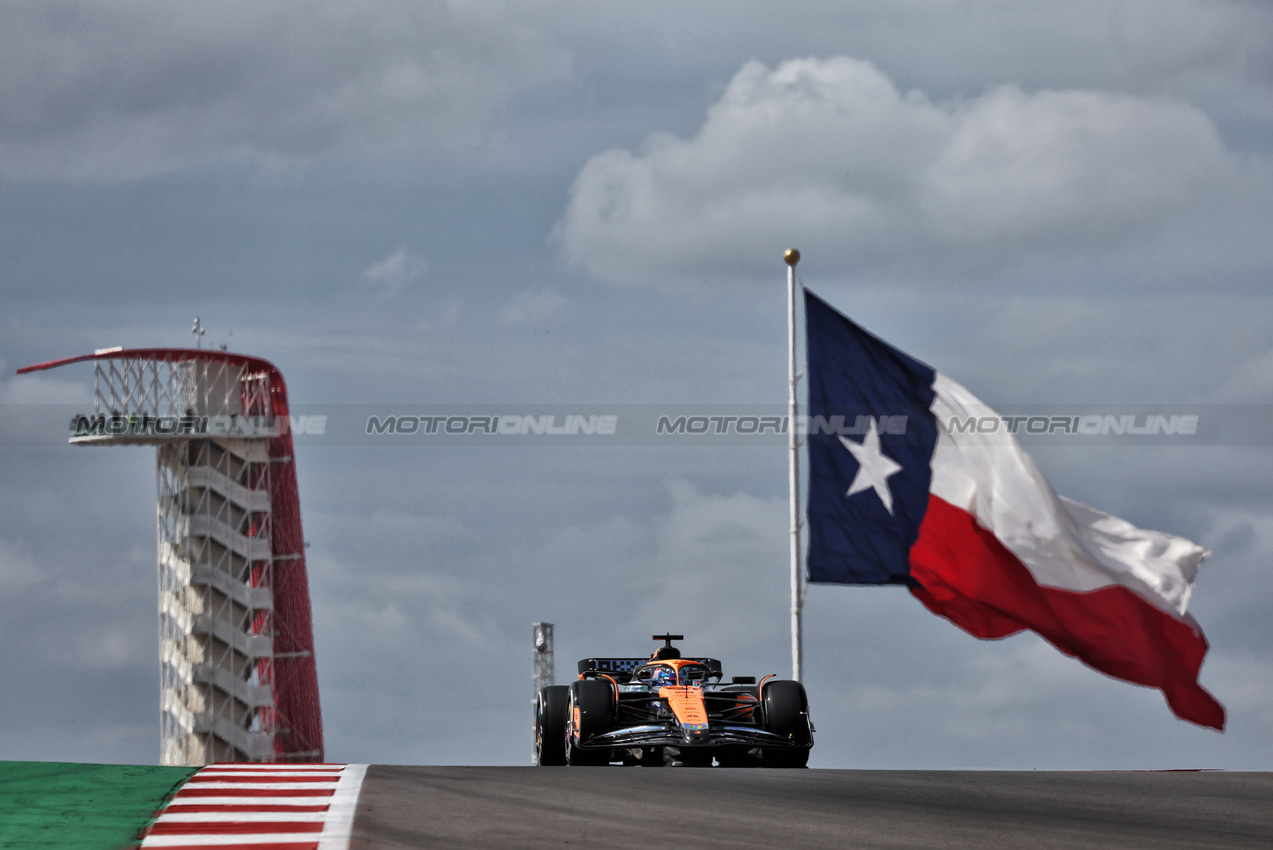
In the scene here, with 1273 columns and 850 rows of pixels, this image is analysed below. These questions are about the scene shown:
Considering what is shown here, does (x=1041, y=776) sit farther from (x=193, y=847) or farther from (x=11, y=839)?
(x=11, y=839)

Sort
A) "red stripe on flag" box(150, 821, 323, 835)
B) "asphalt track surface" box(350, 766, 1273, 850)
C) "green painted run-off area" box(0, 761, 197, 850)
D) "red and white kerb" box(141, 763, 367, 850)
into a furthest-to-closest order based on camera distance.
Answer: "red stripe on flag" box(150, 821, 323, 835) < "asphalt track surface" box(350, 766, 1273, 850) < "green painted run-off area" box(0, 761, 197, 850) < "red and white kerb" box(141, 763, 367, 850)

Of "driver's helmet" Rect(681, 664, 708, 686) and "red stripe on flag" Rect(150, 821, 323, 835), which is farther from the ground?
"driver's helmet" Rect(681, 664, 708, 686)

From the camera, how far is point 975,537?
904 inches

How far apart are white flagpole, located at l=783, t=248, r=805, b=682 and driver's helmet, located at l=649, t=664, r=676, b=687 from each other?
133 inches

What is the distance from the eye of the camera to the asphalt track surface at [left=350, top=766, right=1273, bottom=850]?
39.4ft

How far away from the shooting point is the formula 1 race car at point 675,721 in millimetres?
19500

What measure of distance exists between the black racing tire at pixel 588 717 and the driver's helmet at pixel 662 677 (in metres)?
1.36

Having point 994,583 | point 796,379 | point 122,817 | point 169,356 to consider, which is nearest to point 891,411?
point 796,379

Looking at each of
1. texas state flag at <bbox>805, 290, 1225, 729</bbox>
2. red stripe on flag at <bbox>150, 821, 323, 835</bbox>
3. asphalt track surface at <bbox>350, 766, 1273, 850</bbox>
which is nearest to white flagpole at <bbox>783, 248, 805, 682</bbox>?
texas state flag at <bbox>805, 290, 1225, 729</bbox>

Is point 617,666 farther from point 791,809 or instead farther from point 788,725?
point 791,809

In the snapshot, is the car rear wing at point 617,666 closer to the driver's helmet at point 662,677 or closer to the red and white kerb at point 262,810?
the driver's helmet at point 662,677

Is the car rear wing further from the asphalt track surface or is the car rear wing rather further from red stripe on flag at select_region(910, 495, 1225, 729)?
the asphalt track surface

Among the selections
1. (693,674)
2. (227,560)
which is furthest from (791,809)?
(227,560)

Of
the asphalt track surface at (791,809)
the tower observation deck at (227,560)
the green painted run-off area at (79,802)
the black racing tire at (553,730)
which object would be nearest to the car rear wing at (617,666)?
the black racing tire at (553,730)
